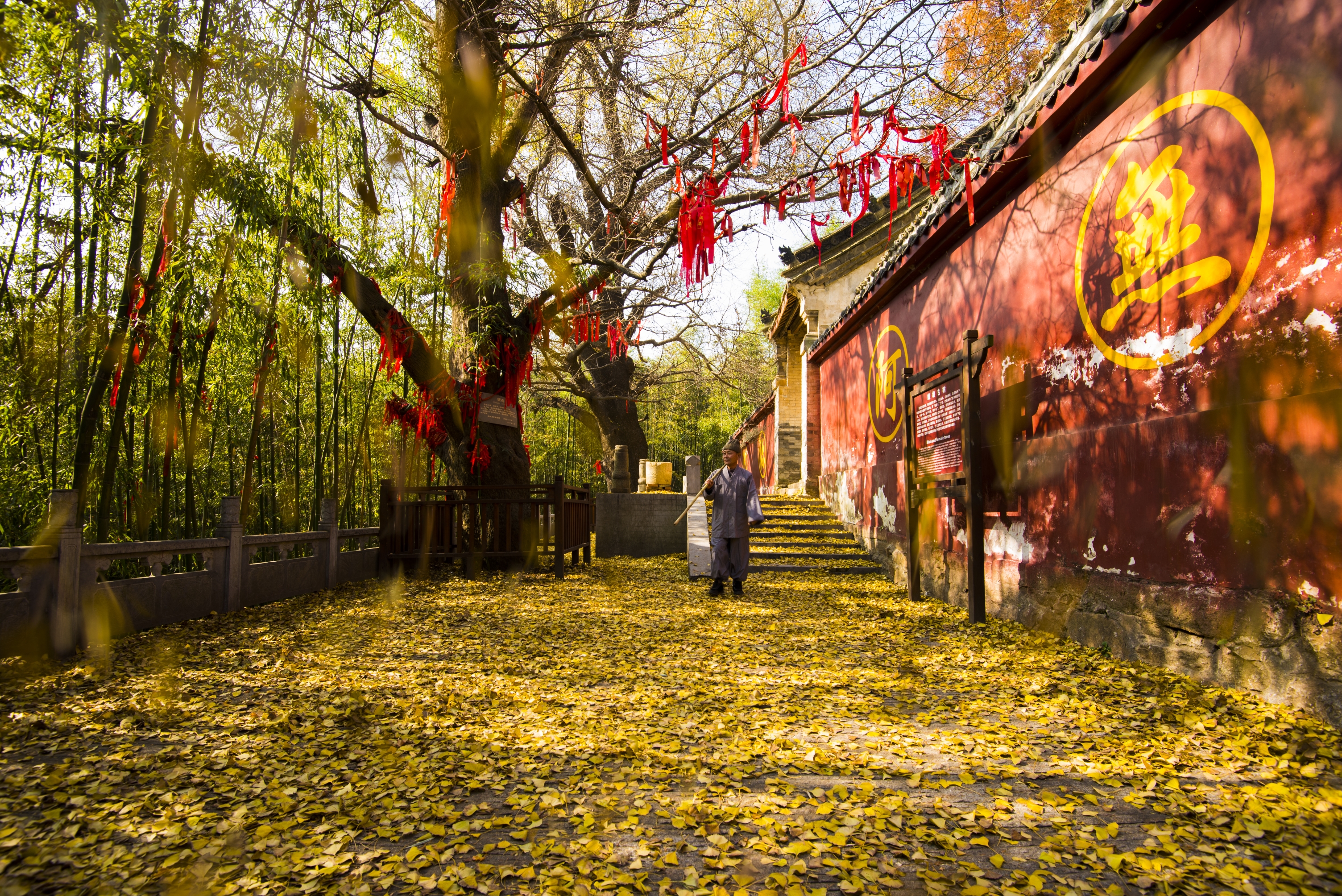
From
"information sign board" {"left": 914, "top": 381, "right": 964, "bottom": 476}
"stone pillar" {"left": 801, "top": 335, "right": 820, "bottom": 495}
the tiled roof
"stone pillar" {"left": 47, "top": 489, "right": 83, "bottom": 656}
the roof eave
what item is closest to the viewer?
the roof eave

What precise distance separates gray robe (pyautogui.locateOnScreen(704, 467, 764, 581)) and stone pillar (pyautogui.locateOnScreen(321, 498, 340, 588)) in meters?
3.74

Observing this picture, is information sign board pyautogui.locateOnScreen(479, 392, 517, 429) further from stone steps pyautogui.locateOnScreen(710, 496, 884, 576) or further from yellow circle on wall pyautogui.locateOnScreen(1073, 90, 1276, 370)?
yellow circle on wall pyautogui.locateOnScreen(1073, 90, 1276, 370)

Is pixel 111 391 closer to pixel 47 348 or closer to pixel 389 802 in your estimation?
pixel 47 348

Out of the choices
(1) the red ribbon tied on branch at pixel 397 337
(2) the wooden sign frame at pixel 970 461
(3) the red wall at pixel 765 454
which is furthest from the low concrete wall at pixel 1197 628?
(3) the red wall at pixel 765 454

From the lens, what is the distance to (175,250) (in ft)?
16.6

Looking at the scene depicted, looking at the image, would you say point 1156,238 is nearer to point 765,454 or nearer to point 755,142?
point 755,142

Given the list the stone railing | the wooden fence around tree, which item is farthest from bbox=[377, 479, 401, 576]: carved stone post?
the stone railing

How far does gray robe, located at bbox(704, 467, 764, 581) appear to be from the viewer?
267 inches

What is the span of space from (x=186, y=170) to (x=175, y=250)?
0.56m

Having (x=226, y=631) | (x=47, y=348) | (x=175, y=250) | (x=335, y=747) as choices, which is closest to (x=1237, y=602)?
(x=335, y=747)

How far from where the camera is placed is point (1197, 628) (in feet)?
10.5

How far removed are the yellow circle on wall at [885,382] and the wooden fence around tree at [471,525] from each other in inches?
144

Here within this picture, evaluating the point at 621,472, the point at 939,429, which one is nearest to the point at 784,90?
the point at 939,429

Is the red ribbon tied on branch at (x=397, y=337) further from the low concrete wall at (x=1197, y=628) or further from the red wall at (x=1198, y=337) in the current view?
the low concrete wall at (x=1197, y=628)
